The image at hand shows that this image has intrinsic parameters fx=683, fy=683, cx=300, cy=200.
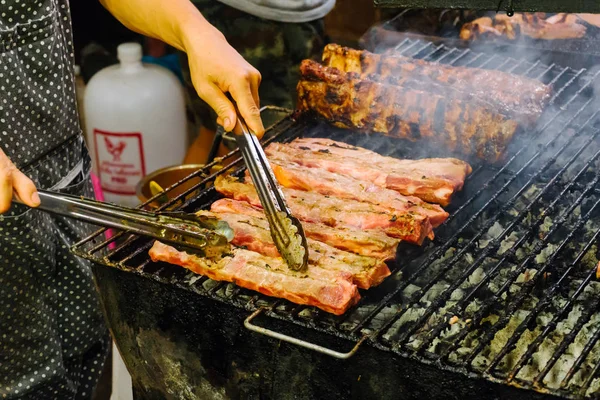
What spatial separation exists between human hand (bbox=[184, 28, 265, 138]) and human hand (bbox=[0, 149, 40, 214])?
2.92ft

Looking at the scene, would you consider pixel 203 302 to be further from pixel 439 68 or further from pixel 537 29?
pixel 537 29

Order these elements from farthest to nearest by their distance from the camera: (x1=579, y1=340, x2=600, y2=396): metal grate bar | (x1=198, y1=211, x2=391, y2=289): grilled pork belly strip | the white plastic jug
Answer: the white plastic jug, (x1=198, y1=211, x2=391, y2=289): grilled pork belly strip, (x1=579, y1=340, x2=600, y2=396): metal grate bar

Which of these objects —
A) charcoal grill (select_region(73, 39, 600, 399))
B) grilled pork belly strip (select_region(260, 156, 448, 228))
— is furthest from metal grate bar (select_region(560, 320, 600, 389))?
grilled pork belly strip (select_region(260, 156, 448, 228))

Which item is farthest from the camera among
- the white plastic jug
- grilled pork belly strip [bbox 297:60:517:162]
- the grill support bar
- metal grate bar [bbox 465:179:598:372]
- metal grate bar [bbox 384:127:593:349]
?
the white plastic jug

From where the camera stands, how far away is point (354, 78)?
381 cm

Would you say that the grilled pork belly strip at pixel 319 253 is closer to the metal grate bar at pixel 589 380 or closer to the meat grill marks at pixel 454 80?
the metal grate bar at pixel 589 380

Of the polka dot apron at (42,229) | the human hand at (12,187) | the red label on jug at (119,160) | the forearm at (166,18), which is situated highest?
the forearm at (166,18)

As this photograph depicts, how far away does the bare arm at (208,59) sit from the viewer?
2850mm

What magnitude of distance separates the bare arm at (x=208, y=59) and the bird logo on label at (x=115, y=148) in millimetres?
2425

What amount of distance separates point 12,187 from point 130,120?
3.46m

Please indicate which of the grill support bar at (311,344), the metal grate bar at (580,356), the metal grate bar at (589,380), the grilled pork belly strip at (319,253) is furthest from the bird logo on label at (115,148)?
the metal grate bar at (589,380)

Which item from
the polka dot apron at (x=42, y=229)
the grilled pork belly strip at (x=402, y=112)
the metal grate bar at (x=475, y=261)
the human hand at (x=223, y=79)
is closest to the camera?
the metal grate bar at (x=475, y=261)

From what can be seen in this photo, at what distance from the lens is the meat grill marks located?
3459 millimetres

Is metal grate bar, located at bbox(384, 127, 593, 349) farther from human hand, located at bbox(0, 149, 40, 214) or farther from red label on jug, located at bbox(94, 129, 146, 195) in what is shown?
red label on jug, located at bbox(94, 129, 146, 195)
